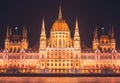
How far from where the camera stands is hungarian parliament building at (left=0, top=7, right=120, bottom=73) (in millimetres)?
171875

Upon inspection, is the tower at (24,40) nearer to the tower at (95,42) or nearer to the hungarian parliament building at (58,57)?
the hungarian parliament building at (58,57)

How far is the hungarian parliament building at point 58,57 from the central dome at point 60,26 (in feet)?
7.44

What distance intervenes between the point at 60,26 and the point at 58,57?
11.9 metres

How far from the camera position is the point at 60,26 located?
18138 centimetres

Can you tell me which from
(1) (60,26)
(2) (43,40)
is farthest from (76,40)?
(2) (43,40)

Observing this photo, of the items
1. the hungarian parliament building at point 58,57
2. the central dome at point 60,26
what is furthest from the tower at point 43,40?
the central dome at point 60,26

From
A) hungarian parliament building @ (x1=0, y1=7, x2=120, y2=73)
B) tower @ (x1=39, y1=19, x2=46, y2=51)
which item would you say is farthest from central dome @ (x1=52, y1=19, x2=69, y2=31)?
tower @ (x1=39, y1=19, x2=46, y2=51)

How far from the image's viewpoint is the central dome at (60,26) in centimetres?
18155

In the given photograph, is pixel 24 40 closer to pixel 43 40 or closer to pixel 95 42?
pixel 43 40

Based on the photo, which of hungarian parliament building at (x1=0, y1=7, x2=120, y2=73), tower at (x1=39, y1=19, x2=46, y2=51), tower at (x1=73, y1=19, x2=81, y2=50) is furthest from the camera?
tower at (x1=73, y1=19, x2=81, y2=50)

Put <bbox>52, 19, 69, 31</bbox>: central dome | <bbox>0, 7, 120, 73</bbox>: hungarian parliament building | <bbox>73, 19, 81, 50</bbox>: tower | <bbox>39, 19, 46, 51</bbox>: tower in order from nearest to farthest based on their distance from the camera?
<bbox>0, 7, 120, 73</bbox>: hungarian parliament building < <bbox>39, 19, 46, 51</bbox>: tower < <bbox>73, 19, 81, 50</bbox>: tower < <bbox>52, 19, 69, 31</bbox>: central dome

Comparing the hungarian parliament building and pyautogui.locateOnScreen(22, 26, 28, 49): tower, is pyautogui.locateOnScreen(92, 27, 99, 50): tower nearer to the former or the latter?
the hungarian parliament building

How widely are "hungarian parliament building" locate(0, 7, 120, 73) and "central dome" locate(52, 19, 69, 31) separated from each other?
89.3 inches

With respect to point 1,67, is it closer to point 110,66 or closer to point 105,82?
point 110,66
